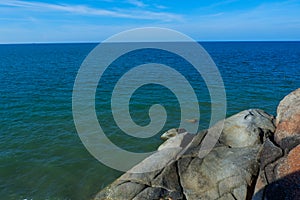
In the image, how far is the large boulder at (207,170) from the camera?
41.4ft

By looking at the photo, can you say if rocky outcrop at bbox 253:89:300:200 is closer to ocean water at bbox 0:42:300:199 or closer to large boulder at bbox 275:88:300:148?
large boulder at bbox 275:88:300:148

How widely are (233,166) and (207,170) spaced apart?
4.13 ft

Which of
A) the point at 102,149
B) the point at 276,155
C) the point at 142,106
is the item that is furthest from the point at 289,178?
the point at 142,106

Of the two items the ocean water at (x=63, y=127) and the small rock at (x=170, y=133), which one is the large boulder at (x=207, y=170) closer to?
the ocean water at (x=63, y=127)

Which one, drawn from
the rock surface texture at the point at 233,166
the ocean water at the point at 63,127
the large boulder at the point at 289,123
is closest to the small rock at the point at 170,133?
the ocean water at the point at 63,127

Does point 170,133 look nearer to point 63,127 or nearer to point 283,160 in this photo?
point 63,127

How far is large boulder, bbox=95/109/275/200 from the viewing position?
1261 centimetres

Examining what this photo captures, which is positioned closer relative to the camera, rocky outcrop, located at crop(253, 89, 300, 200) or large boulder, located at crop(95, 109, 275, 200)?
rocky outcrop, located at crop(253, 89, 300, 200)

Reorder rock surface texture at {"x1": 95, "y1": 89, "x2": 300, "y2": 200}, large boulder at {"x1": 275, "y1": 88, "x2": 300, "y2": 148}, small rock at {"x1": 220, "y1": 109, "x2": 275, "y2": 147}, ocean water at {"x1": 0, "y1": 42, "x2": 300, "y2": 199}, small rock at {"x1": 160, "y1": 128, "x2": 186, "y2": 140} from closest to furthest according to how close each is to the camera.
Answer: rock surface texture at {"x1": 95, "y1": 89, "x2": 300, "y2": 200}
large boulder at {"x1": 275, "y1": 88, "x2": 300, "y2": 148}
small rock at {"x1": 220, "y1": 109, "x2": 275, "y2": 147}
ocean water at {"x1": 0, "y1": 42, "x2": 300, "y2": 199}
small rock at {"x1": 160, "y1": 128, "x2": 186, "y2": 140}

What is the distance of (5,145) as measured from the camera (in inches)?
897

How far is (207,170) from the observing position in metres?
13.4

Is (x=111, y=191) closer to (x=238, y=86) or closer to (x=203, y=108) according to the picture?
(x=203, y=108)

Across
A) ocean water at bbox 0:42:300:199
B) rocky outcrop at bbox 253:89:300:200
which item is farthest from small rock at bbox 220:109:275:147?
ocean water at bbox 0:42:300:199

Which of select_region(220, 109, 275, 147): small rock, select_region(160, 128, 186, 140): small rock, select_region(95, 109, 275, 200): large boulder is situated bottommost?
select_region(160, 128, 186, 140): small rock
